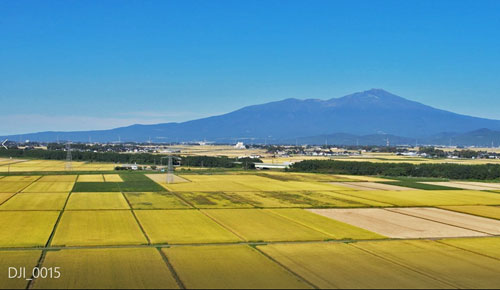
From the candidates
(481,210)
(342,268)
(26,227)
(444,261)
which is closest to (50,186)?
(26,227)

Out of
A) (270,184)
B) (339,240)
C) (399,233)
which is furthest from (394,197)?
(339,240)

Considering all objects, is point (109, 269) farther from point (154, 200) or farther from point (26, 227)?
point (154, 200)

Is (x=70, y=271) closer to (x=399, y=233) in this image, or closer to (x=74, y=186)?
(x=399, y=233)

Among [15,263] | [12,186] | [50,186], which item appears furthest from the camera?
[50,186]

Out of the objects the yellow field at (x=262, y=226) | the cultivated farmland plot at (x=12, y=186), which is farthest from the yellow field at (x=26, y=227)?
the cultivated farmland plot at (x=12, y=186)

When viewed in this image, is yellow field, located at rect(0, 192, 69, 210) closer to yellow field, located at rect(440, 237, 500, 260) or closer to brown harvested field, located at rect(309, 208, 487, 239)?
brown harvested field, located at rect(309, 208, 487, 239)

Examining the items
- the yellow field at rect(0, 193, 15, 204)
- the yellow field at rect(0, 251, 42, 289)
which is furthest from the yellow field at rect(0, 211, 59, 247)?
the yellow field at rect(0, 193, 15, 204)
